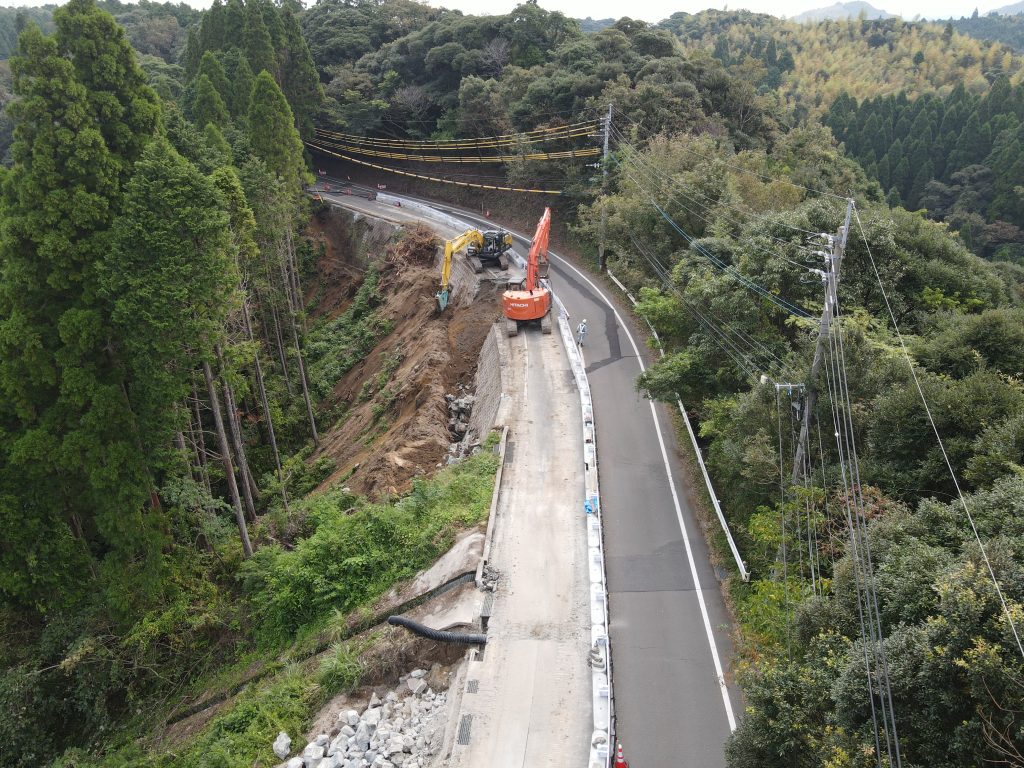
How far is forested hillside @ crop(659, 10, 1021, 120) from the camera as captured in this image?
4444 inches

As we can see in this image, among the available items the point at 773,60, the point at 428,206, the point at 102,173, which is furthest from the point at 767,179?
the point at 773,60

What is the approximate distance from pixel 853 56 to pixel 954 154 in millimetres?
53879

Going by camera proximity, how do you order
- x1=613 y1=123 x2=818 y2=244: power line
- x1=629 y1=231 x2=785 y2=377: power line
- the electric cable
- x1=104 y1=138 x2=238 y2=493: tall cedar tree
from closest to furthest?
x1=104 y1=138 x2=238 y2=493: tall cedar tree, x1=629 y1=231 x2=785 y2=377: power line, the electric cable, x1=613 y1=123 x2=818 y2=244: power line

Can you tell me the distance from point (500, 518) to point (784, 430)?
853 centimetres

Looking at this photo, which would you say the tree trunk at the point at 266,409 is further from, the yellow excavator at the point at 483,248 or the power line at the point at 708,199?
the power line at the point at 708,199

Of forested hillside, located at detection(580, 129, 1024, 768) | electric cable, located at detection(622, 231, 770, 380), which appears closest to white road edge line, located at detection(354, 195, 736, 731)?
forested hillside, located at detection(580, 129, 1024, 768)

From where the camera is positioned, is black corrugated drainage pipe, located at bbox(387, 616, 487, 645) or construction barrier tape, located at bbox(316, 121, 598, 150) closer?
black corrugated drainage pipe, located at bbox(387, 616, 487, 645)

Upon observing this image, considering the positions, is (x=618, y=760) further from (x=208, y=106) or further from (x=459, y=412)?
(x=208, y=106)

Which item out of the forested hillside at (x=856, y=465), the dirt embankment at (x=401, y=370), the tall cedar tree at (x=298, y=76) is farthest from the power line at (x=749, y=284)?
the tall cedar tree at (x=298, y=76)

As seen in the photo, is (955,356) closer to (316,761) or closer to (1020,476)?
(1020,476)

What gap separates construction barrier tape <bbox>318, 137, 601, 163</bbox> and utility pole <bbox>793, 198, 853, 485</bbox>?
34495mm

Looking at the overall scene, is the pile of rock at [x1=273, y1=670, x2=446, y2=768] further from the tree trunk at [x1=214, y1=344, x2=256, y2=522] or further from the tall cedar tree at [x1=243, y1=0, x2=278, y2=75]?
the tall cedar tree at [x1=243, y1=0, x2=278, y2=75]

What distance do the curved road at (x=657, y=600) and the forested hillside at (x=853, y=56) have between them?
86.6 m

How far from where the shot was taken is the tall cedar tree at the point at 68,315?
1700 cm
